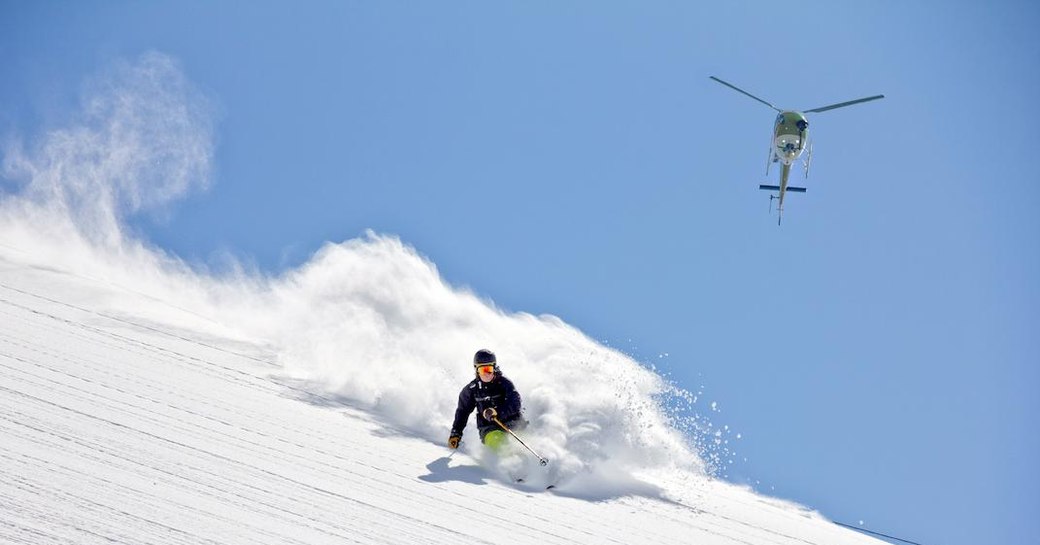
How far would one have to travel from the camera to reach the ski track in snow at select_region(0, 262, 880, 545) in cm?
719

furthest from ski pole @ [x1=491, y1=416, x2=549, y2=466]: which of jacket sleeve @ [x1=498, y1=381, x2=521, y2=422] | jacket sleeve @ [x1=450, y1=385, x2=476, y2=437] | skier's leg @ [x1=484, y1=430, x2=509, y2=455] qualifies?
jacket sleeve @ [x1=450, y1=385, x2=476, y2=437]

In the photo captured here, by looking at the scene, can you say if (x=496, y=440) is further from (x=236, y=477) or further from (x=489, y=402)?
(x=236, y=477)

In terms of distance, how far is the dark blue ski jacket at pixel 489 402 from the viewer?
36.2 ft

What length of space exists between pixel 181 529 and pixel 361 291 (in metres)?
10.9

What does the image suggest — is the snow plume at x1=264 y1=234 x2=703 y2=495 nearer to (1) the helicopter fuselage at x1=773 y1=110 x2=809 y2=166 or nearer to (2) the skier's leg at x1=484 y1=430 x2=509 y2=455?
(2) the skier's leg at x1=484 y1=430 x2=509 y2=455

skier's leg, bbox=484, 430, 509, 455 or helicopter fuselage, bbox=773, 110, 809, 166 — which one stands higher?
helicopter fuselage, bbox=773, 110, 809, 166

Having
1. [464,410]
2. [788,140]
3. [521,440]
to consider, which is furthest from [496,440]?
[788,140]

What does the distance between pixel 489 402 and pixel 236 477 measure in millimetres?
3634

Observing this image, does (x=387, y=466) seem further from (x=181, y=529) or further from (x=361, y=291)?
(x=361, y=291)

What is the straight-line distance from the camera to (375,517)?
7.93m

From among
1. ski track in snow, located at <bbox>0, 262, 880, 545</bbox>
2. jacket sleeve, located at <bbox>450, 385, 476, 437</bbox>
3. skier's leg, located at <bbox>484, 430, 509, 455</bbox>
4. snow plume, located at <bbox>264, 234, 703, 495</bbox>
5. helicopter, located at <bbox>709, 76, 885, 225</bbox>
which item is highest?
helicopter, located at <bbox>709, 76, 885, 225</bbox>

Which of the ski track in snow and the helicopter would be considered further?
the helicopter

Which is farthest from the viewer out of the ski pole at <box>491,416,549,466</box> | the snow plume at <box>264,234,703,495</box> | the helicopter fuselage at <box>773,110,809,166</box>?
the helicopter fuselage at <box>773,110,809,166</box>

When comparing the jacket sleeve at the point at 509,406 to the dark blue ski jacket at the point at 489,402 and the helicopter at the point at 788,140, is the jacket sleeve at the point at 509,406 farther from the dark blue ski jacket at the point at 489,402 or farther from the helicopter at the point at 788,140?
the helicopter at the point at 788,140
